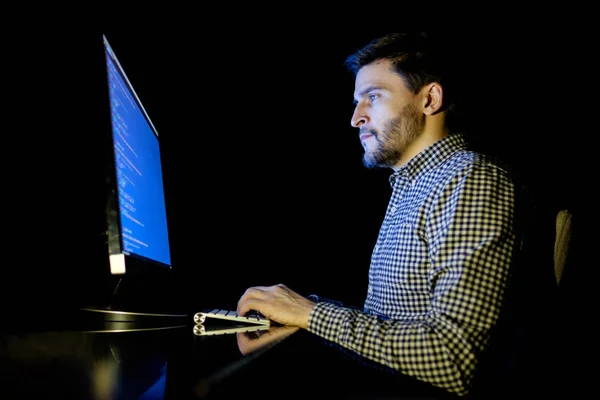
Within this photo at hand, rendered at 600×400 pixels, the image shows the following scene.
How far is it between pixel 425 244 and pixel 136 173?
78 centimetres

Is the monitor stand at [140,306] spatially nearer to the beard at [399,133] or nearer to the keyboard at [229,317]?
the keyboard at [229,317]

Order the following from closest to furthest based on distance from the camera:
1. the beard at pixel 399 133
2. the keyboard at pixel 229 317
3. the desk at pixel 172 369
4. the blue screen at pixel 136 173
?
the desk at pixel 172 369 → the blue screen at pixel 136 173 → the keyboard at pixel 229 317 → the beard at pixel 399 133

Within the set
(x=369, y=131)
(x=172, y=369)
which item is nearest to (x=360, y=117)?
(x=369, y=131)

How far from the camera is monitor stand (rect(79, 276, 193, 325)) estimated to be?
1.00 meters

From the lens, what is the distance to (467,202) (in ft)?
3.17

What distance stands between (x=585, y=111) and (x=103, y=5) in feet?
7.27

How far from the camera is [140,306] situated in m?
1.23

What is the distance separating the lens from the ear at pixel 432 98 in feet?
4.97

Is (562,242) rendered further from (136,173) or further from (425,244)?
(136,173)

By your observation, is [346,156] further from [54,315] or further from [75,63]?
[54,315]

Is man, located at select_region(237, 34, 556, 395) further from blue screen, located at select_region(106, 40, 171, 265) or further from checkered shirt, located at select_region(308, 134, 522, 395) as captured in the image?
blue screen, located at select_region(106, 40, 171, 265)

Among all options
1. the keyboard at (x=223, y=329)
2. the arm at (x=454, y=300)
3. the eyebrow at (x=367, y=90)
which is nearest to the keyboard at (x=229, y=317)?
the keyboard at (x=223, y=329)

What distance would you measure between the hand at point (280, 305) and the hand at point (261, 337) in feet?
0.08

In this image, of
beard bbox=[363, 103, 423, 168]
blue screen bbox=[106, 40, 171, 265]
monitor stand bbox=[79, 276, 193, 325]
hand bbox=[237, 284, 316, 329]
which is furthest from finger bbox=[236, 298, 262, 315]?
beard bbox=[363, 103, 423, 168]
